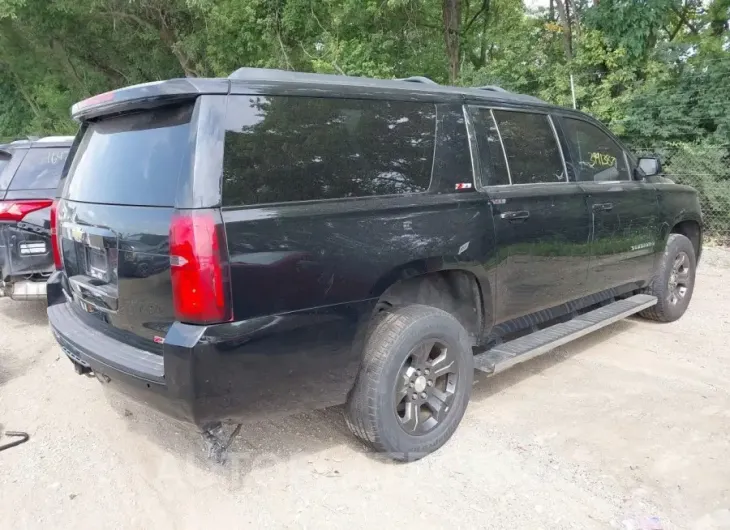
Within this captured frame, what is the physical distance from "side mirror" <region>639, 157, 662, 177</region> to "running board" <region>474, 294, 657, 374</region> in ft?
3.56

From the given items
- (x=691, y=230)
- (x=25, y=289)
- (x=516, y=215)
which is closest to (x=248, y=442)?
(x=516, y=215)

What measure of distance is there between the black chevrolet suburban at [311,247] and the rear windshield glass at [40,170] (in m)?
2.75

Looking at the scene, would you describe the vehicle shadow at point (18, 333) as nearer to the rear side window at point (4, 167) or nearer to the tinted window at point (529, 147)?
the rear side window at point (4, 167)

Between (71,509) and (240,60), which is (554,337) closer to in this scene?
(71,509)

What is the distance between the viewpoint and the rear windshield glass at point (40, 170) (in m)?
5.92

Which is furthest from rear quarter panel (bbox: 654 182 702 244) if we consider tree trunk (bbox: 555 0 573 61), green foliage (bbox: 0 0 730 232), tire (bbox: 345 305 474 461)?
tree trunk (bbox: 555 0 573 61)

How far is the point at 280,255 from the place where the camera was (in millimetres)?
2559

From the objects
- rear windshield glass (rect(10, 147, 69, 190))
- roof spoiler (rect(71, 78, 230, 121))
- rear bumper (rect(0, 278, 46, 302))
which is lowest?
rear bumper (rect(0, 278, 46, 302))

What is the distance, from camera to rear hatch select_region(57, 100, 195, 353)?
2.56m

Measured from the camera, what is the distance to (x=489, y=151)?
3.64 m

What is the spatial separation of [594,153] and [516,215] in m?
1.47

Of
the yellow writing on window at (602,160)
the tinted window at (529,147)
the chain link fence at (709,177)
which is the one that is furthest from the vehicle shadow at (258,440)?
the chain link fence at (709,177)

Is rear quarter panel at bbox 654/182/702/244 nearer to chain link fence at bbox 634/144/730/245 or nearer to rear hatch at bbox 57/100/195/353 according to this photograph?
chain link fence at bbox 634/144/730/245

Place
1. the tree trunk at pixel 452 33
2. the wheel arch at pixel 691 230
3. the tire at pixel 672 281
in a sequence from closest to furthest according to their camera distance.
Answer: the tire at pixel 672 281 < the wheel arch at pixel 691 230 < the tree trunk at pixel 452 33
